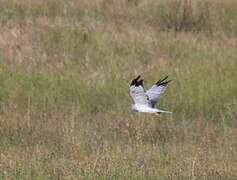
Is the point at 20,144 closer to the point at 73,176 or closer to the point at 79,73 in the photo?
the point at 73,176

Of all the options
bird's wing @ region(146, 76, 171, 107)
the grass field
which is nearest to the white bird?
bird's wing @ region(146, 76, 171, 107)

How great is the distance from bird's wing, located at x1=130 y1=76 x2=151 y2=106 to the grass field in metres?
0.50

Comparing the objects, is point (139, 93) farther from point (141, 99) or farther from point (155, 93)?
point (155, 93)

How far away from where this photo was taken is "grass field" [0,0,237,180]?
24.6ft

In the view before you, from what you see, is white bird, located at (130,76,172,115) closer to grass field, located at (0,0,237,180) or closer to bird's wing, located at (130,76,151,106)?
bird's wing, located at (130,76,151,106)

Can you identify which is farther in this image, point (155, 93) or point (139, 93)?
point (155, 93)

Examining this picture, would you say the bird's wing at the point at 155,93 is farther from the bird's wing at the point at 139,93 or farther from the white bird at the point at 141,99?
the bird's wing at the point at 139,93

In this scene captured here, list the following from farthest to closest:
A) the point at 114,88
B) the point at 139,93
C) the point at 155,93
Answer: the point at 114,88
the point at 155,93
the point at 139,93

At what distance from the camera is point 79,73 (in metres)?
11.2

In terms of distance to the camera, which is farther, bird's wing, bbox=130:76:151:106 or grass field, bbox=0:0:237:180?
grass field, bbox=0:0:237:180

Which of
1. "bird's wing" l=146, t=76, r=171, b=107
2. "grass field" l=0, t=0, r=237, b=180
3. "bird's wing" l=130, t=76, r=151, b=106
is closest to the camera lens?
"bird's wing" l=130, t=76, r=151, b=106

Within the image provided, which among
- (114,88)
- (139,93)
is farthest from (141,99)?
(114,88)

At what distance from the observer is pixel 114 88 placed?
1070 centimetres

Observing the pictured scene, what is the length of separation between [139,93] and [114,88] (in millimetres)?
3247
